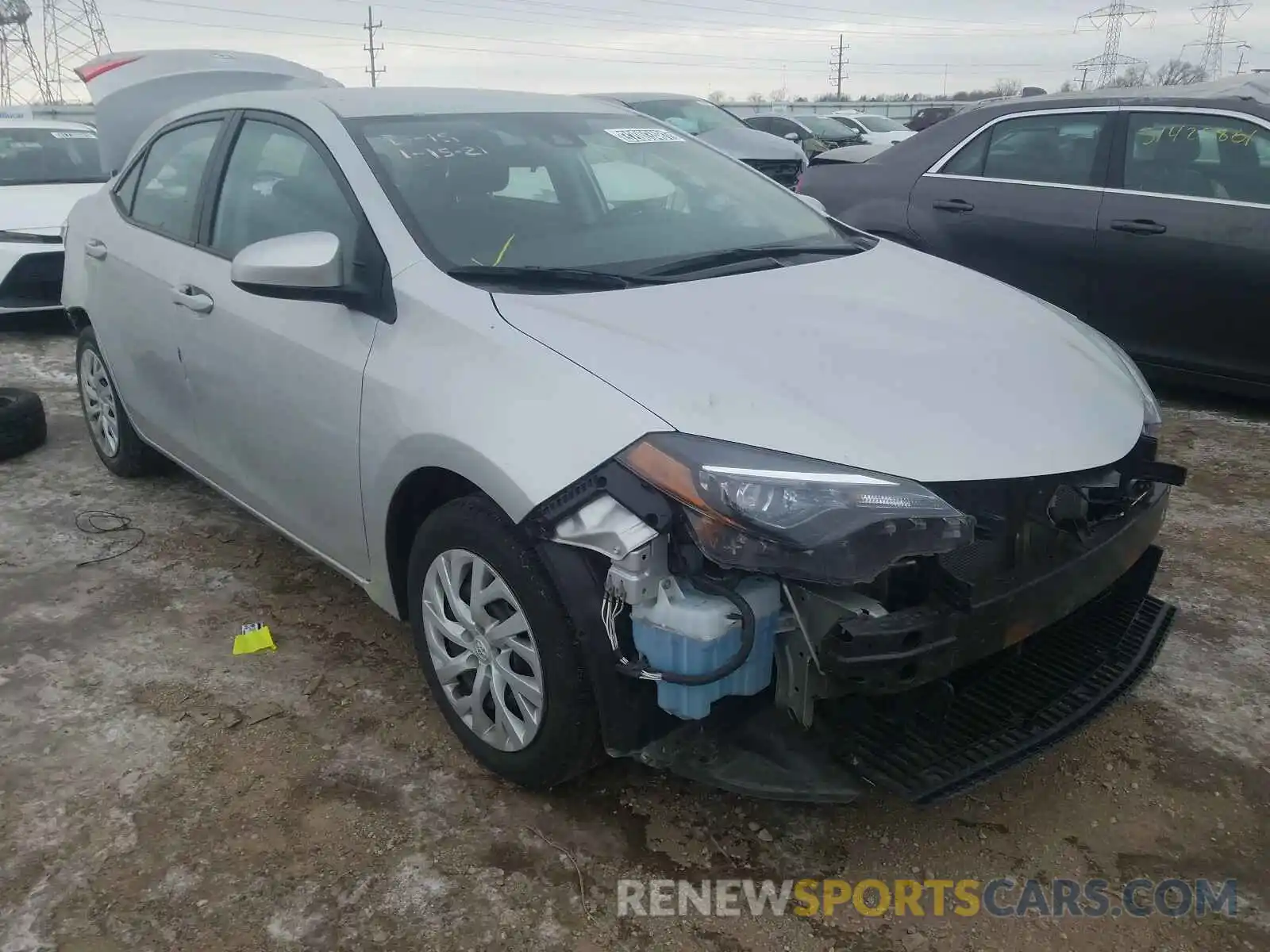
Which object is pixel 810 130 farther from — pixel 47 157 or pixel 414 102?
pixel 414 102

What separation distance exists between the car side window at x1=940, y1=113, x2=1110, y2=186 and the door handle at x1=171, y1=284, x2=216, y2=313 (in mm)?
4143

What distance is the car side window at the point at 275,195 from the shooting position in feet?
9.42

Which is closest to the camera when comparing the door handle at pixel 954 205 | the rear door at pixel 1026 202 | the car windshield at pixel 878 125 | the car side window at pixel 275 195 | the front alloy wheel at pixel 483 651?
the front alloy wheel at pixel 483 651

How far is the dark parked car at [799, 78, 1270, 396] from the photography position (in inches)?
191

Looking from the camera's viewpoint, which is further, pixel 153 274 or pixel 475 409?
pixel 153 274

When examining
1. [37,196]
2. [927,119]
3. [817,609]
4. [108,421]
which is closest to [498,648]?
[817,609]

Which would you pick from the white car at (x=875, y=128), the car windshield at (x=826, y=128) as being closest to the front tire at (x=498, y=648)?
the car windshield at (x=826, y=128)

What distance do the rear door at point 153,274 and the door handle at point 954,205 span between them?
12.4 ft

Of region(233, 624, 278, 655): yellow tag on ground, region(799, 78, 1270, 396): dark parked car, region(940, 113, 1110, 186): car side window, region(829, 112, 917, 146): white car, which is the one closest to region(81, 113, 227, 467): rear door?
region(233, 624, 278, 655): yellow tag on ground

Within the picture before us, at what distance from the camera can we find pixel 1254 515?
13.5 feet

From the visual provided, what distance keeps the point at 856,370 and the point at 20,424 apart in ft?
13.9

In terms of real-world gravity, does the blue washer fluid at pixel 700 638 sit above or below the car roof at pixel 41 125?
below

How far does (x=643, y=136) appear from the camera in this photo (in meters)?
3.51

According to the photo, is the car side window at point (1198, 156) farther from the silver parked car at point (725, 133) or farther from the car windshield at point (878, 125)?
the car windshield at point (878, 125)
